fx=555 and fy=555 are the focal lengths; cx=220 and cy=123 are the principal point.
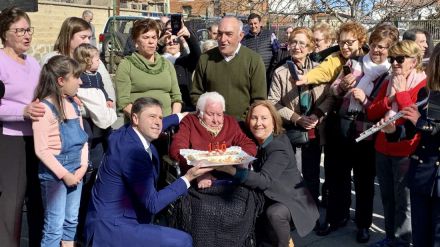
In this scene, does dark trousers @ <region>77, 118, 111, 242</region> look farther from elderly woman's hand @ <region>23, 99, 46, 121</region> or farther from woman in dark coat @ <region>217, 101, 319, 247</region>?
woman in dark coat @ <region>217, 101, 319, 247</region>

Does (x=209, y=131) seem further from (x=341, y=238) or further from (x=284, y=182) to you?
(x=341, y=238)

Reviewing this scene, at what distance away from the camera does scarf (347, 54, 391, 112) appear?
4578mm

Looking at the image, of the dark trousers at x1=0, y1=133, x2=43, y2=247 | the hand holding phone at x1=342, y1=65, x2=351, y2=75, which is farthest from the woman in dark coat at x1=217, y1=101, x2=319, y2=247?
the dark trousers at x1=0, y1=133, x2=43, y2=247

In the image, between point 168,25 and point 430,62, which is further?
point 168,25

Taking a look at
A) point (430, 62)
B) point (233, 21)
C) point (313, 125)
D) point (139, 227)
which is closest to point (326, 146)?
point (313, 125)

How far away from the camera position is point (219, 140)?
13.9 feet

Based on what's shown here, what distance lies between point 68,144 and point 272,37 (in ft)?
12.1

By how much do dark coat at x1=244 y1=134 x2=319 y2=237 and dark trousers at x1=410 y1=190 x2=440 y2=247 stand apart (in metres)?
0.80

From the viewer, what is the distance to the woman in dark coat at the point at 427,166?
10.9 ft

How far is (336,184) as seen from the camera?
5.04m

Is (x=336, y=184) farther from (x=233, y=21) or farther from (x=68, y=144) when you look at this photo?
(x=68, y=144)

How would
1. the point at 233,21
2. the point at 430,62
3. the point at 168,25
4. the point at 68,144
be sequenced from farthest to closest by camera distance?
the point at 168,25
the point at 233,21
the point at 68,144
the point at 430,62

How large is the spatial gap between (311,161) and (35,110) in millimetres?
2610

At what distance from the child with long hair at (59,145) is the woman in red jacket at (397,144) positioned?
7.49 ft
